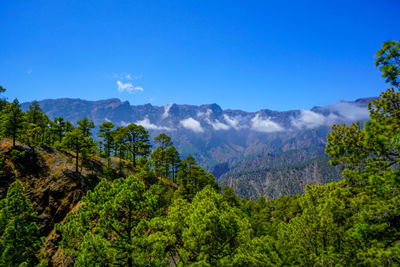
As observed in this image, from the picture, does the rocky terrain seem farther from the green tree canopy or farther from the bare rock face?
the green tree canopy

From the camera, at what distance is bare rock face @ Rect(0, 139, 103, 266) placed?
1158 inches

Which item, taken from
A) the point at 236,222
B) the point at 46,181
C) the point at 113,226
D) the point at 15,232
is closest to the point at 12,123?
the point at 46,181

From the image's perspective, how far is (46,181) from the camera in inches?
1316

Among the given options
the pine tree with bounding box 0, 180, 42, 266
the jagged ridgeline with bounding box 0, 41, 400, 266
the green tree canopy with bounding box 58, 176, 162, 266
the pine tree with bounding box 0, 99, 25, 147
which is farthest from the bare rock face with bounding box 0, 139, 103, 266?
the green tree canopy with bounding box 58, 176, 162, 266

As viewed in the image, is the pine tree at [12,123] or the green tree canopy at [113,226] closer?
the green tree canopy at [113,226]

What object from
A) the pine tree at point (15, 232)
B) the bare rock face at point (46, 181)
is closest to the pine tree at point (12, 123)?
the bare rock face at point (46, 181)

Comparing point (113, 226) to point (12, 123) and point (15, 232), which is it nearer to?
point (15, 232)

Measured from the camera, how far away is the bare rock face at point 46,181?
96.5 ft

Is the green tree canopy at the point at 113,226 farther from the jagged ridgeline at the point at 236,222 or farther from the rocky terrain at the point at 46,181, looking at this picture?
the rocky terrain at the point at 46,181

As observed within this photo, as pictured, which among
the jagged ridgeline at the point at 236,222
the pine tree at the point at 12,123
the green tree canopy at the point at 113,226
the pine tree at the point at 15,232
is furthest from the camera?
the pine tree at the point at 12,123

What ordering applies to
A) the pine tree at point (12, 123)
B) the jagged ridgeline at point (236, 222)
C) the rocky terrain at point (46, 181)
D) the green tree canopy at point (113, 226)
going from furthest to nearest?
the pine tree at point (12, 123)
the rocky terrain at point (46, 181)
the green tree canopy at point (113, 226)
the jagged ridgeline at point (236, 222)

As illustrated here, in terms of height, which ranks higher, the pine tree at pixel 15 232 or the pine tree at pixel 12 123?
the pine tree at pixel 12 123

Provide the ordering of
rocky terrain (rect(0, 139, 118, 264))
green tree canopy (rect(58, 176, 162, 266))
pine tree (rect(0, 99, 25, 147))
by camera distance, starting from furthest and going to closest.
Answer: pine tree (rect(0, 99, 25, 147)), rocky terrain (rect(0, 139, 118, 264)), green tree canopy (rect(58, 176, 162, 266))

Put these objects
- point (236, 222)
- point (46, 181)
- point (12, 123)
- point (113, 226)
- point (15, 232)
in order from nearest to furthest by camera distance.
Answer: point (113, 226) → point (236, 222) → point (15, 232) → point (46, 181) → point (12, 123)
